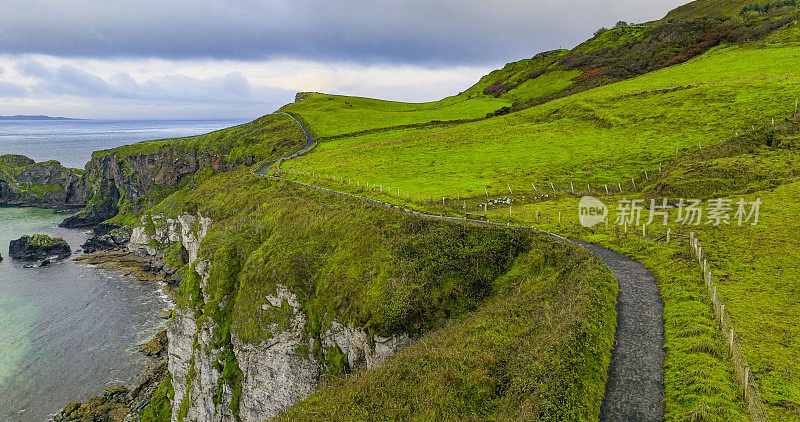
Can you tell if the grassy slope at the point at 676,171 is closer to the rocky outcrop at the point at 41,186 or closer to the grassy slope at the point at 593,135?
the grassy slope at the point at 593,135

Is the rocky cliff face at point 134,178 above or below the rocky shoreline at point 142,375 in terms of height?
above

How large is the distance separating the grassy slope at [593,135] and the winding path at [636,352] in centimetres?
2552

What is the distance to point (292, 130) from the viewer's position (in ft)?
361

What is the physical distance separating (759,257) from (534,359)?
1882 centimetres

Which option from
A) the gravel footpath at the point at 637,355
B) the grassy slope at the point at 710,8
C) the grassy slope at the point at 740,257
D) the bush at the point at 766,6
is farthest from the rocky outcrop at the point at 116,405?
the grassy slope at the point at 710,8

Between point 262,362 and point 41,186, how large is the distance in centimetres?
17150

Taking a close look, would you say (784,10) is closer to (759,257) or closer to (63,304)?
(759,257)

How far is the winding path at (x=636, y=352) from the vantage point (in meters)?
14.2

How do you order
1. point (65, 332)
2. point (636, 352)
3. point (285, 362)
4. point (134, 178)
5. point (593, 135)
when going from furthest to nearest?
point (134, 178) → point (593, 135) → point (65, 332) → point (285, 362) → point (636, 352)

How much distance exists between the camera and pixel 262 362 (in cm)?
3164

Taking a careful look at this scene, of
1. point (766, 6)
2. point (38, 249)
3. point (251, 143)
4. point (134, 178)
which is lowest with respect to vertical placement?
point (38, 249)

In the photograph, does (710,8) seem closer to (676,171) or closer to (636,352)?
(676,171)

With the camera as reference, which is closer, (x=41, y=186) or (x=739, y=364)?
(x=739, y=364)

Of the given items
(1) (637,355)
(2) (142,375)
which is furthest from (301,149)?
(1) (637,355)
